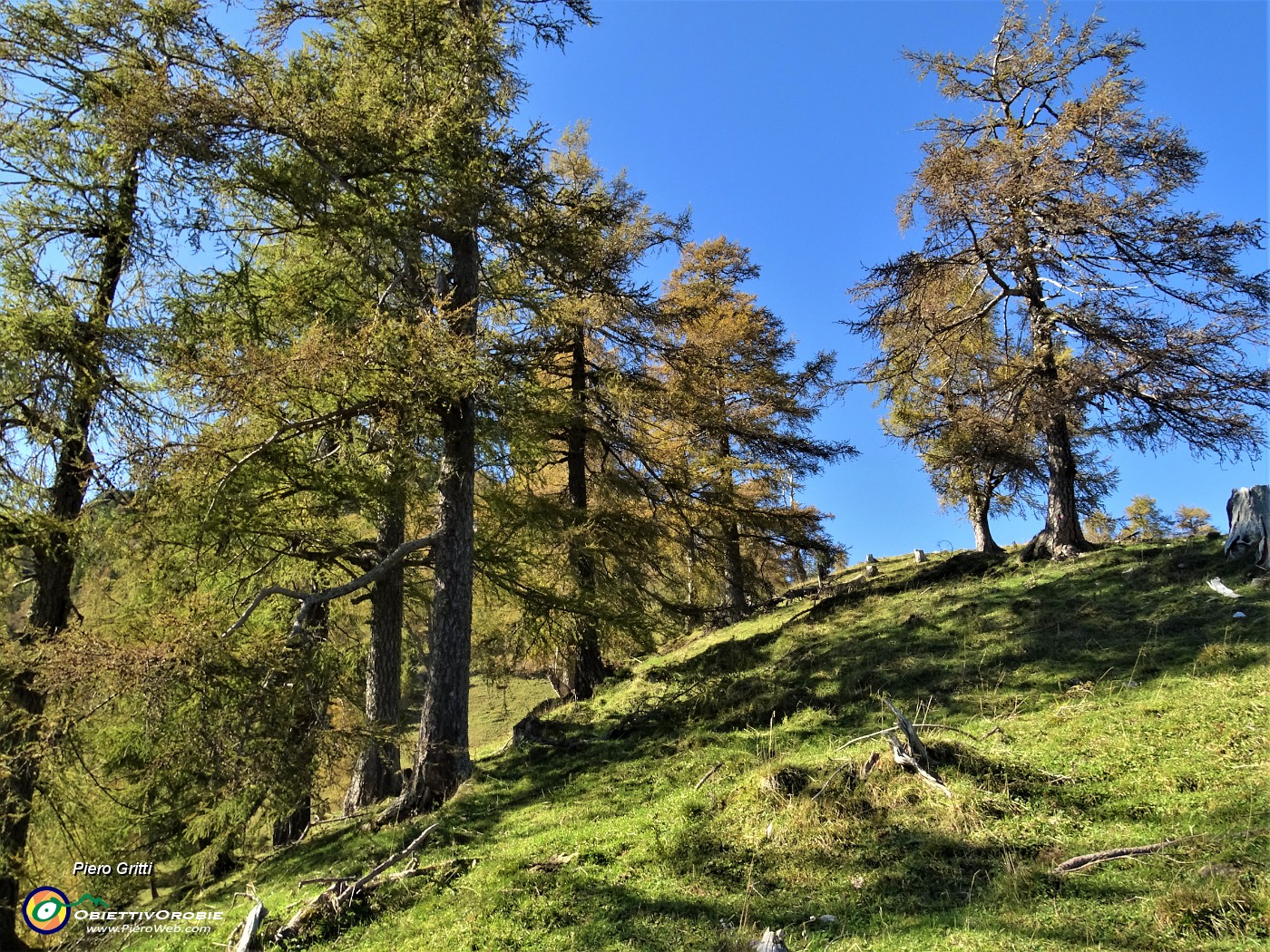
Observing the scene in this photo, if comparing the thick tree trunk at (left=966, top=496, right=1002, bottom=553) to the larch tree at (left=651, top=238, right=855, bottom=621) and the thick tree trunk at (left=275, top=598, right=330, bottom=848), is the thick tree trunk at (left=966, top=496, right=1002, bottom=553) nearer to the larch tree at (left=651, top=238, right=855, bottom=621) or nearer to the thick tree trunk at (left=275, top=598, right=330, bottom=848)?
the larch tree at (left=651, top=238, right=855, bottom=621)

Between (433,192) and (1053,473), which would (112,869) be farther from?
(1053,473)

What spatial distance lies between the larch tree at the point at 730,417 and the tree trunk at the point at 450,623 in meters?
4.42

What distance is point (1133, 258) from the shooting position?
1235 centimetres

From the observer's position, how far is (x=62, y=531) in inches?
337

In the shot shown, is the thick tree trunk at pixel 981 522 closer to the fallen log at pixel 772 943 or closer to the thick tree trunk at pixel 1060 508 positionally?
the thick tree trunk at pixel 1060 508

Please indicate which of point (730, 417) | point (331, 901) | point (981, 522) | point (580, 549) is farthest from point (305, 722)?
point (981, 522)

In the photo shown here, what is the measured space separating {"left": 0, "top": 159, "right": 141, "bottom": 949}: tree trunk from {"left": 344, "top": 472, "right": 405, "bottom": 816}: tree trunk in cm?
394

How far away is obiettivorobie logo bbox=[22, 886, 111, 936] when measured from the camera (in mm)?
8445

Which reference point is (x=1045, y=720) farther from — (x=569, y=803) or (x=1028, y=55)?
(x=1028, y=55)

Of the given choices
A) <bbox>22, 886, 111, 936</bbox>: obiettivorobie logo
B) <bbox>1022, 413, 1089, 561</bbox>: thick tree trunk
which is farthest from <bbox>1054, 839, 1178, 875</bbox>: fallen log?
<bbox>22, 886, 111, 936</bbox>: obiettivorobie logo

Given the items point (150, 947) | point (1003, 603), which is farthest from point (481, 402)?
point (1003, 603)

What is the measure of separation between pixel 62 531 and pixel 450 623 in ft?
16.4

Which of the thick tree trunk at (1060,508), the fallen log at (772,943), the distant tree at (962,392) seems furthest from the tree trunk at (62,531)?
the thick tree trunk at (1060,508)

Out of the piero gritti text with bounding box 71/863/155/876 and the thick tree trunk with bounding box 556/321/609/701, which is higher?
the thick tree trunk with bounding box 556/321/609/701
